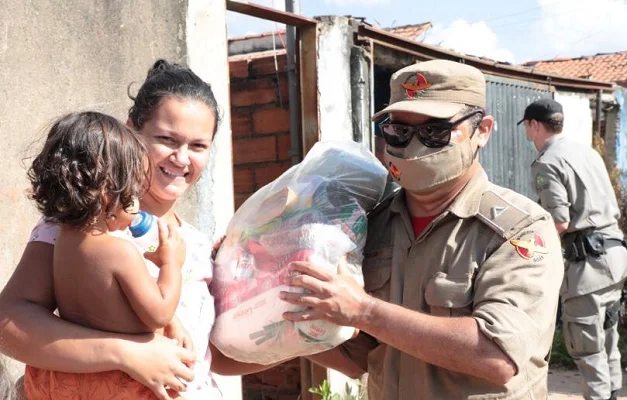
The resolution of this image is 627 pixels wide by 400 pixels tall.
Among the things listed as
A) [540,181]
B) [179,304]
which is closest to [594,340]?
[540,181]

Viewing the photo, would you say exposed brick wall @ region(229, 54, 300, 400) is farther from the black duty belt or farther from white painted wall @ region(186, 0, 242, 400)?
the black duty belt

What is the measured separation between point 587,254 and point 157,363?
177 inches

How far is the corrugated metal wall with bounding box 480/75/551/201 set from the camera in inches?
290

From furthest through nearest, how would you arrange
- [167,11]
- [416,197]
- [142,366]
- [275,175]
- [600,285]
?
[600,285] < [275,175] < [167,11] < [416,197] < [142,366]

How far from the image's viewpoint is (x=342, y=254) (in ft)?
7.31

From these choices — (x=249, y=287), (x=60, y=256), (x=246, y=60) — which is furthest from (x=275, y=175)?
(x=60, y=256)

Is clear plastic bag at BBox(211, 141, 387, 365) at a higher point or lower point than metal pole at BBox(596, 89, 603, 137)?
lower

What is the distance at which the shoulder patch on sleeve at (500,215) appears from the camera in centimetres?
222

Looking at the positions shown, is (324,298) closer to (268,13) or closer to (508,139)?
(268,13)

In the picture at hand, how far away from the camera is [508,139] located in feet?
25.3

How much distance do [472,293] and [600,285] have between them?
389 cm

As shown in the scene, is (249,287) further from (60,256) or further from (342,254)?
(60,256)

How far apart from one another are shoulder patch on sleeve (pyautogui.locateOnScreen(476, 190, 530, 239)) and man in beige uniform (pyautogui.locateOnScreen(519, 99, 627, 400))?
140 inches

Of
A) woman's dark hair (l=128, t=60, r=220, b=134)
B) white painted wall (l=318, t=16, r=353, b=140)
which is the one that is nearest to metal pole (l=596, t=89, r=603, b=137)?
white painted wall (l=318, t=16, r=353, b=140)
